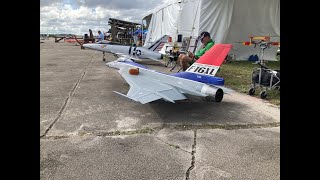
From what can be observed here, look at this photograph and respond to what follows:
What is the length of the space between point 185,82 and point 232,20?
11.7 metres

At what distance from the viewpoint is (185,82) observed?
6.34 m

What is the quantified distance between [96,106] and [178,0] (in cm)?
1385

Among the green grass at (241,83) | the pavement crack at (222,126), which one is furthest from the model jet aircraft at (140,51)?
the pavement crack at (222,126)

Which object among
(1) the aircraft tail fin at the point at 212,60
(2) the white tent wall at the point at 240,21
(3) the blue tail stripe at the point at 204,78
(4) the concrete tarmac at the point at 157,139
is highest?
(2) the white tent wall at the point at 240,21

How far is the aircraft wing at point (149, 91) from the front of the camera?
547 centimetres

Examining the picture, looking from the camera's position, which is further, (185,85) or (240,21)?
(240,21)

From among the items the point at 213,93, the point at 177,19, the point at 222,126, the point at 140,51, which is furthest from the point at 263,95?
the point at 177,19

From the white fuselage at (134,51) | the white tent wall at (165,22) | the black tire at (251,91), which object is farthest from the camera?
the white tent wall at (165,22)

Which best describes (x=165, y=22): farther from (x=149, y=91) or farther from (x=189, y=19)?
(x=149, y=91)

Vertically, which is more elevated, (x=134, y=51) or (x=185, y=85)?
(x=134, y=51)

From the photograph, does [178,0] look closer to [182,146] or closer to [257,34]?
[257,34]

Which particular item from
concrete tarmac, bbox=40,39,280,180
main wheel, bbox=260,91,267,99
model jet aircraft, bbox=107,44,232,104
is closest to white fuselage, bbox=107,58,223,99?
model jet aircraft, bbox=107,44,232,104

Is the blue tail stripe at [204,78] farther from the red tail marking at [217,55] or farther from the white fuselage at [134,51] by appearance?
the white fuselage at [134,51]
